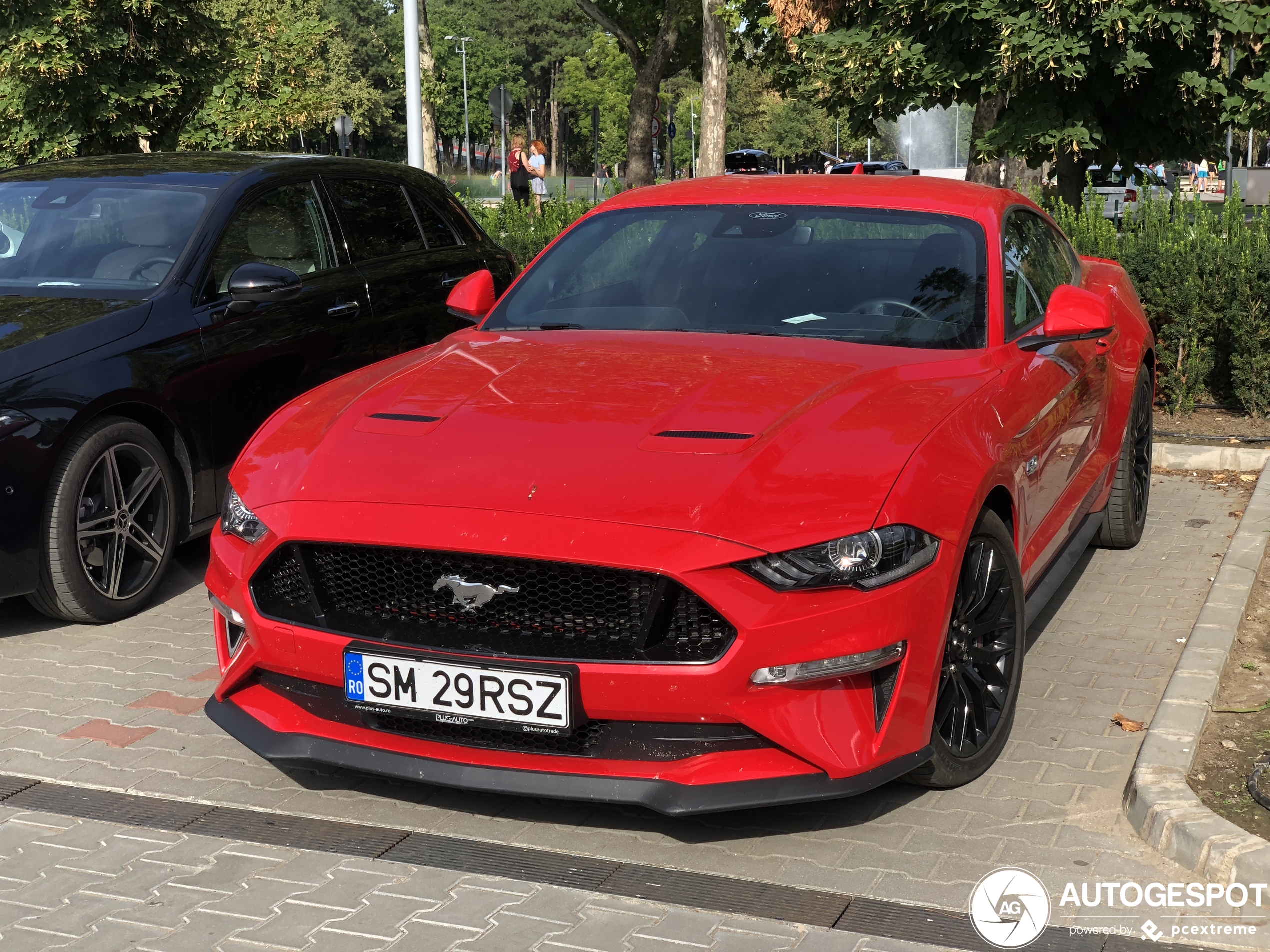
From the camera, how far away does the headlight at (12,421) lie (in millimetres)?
5309

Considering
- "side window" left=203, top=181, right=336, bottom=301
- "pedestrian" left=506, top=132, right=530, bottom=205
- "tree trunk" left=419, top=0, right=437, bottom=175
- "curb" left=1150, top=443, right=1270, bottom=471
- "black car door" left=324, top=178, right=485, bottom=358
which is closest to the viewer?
"side window" left=203, top=181, right=336, bottom=301

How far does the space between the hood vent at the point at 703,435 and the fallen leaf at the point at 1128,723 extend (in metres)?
1.80

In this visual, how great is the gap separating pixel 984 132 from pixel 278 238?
30.4 ft

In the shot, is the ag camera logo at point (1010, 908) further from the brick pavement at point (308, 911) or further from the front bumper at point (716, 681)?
the front bumper at point (716, 681)

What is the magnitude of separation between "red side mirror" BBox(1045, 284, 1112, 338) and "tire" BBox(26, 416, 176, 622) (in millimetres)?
3582

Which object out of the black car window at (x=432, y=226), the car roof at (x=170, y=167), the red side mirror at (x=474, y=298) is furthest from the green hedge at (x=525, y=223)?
the red side mirror at (x=474, y=298)

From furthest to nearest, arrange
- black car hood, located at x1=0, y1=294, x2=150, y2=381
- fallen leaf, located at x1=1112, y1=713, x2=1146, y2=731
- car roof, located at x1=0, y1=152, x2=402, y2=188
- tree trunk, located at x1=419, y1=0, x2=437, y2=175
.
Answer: tree trunk, located at x1=419, y1=0, x2=437, y2=175, car roof, located at x1=0, y1=152, x2=402, y2=188, black car hood, located at x1=0, y1=294, x2=150, y2=381, fallen leaf, located at x1=1112, y1=713, x2=1146, y2=731

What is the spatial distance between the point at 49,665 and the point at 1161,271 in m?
7.18

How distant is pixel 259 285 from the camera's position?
613 cm

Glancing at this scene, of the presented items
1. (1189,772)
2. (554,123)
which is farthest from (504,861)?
(554,123)

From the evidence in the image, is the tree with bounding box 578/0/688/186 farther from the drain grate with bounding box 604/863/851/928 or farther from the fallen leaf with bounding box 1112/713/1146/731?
the drain grate with bounding box 604/863/851/928

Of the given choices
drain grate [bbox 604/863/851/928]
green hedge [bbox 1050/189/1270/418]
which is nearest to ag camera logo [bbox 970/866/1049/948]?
drain grate [bbox 604/863/851/928]

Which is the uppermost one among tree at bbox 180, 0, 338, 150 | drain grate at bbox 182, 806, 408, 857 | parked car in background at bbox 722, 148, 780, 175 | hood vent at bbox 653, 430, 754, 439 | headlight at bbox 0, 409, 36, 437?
tree at bbox 180, 0, 338, 150

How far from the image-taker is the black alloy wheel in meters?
5.70
